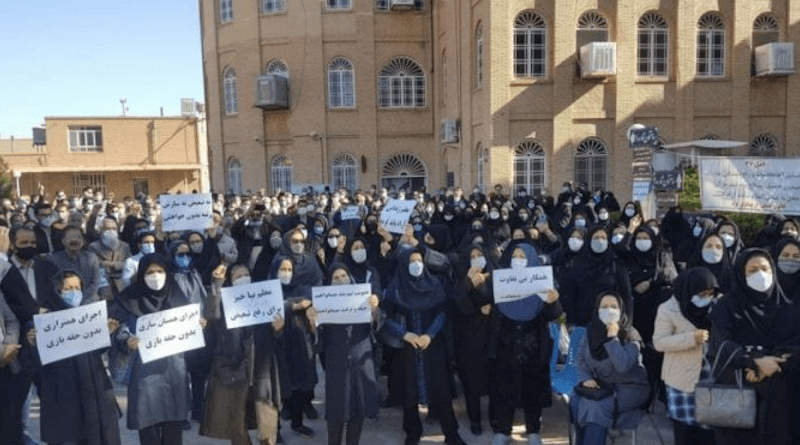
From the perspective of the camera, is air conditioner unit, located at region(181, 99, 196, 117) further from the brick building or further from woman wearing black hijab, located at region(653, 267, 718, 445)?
woman wearing black hijab, located at region(653, 267, 718, 445)

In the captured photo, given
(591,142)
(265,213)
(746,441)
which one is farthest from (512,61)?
(746,441)

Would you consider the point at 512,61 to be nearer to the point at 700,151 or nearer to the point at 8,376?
the point at 700,151

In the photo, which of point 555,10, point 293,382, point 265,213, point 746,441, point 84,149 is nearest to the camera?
point 746,441

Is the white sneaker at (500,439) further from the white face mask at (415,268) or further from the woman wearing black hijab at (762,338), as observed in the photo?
the woman wearing black hijab at (762,338)

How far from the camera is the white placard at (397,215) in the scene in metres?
9.12

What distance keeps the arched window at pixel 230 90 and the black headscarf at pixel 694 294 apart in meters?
23.7

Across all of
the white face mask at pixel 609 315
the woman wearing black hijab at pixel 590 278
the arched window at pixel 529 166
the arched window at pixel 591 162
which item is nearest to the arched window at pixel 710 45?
the arched window at pixel 591 162

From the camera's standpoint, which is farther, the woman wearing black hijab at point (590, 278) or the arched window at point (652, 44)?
the arched window at point (652, 44)

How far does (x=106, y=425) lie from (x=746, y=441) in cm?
423

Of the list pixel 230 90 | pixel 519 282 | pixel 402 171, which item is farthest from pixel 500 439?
pixel 230 90

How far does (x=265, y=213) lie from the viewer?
35.3 ft

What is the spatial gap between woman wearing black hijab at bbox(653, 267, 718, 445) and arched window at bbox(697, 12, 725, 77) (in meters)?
17.6

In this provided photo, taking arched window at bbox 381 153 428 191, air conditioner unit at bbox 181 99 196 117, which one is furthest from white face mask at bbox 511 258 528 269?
air conditioner unit at bbox 181 99 196 117

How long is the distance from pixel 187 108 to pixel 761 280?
36.7m
